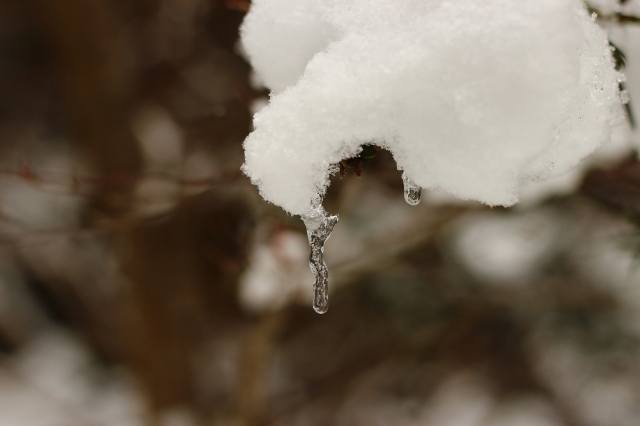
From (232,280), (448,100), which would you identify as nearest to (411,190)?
(448,100)

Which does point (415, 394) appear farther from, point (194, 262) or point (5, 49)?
point (5, 49)

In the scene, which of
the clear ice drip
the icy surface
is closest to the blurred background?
the clear ice drip

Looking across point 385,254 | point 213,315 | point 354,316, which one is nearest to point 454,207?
point 385,254

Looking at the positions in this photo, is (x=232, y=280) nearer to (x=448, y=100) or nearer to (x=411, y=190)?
(x=411, y=190)

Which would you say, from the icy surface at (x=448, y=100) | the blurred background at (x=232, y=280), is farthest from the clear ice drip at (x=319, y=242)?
the blurred background at (x=232, y=280)

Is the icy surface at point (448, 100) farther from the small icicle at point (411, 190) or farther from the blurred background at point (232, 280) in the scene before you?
the blurred background at point (232, 280)
